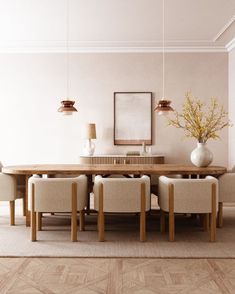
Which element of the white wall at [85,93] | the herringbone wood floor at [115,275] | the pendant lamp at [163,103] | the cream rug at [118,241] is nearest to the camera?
the herringbone wood floor at [115,275]

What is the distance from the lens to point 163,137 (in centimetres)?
725

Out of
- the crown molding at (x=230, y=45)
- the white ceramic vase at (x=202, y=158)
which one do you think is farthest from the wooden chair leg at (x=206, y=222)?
the crown molding at (x=230, y=45)

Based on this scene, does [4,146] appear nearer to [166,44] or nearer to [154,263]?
[166,44]

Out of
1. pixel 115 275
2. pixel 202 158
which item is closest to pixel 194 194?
pixel 202 158

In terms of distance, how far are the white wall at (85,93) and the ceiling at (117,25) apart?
0.78ft

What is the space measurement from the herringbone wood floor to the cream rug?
18cm

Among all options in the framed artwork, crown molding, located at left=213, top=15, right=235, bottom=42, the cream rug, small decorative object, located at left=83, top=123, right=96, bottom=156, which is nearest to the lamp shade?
small decorative object, located at left=83, top=123, right=96, bottom=156

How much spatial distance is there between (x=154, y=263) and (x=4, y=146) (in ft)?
16.1

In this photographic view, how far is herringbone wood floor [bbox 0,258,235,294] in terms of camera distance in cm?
255

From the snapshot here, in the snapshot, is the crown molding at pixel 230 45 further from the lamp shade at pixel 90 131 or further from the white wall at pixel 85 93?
the lamp shade at pixel 90 131

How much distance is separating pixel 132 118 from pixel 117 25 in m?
1.90

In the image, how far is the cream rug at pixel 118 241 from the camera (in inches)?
132

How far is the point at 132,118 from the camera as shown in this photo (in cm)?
728

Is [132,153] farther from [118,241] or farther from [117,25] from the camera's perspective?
[118,241]
